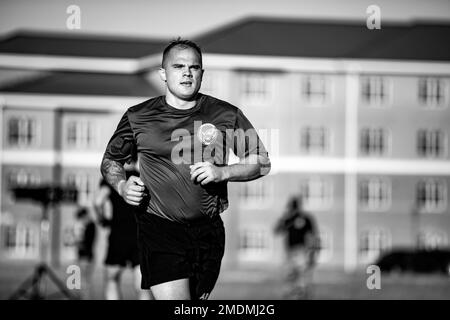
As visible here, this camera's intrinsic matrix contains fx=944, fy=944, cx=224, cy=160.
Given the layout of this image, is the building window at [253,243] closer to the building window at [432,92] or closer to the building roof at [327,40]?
the building roof at [327,40]

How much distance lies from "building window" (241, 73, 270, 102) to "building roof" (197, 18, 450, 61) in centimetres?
154

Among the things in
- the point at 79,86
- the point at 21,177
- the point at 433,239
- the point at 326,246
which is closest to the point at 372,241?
the point at 326,246

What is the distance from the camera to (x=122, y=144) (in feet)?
17.7

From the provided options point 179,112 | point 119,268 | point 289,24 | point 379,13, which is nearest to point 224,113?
point 179,112

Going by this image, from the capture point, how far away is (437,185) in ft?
207

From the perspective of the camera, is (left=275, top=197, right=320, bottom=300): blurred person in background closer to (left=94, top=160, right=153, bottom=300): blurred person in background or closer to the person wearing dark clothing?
(left=94, top=160, right=153, bottom=300): blurred person in background

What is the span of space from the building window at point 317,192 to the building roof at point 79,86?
37.4 ft

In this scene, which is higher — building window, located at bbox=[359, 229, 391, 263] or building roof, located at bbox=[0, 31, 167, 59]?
building roof, located at bbox=[0, 31, 167, 59]

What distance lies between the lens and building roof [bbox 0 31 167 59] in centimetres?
6238

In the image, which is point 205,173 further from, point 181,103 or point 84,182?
point 84,182

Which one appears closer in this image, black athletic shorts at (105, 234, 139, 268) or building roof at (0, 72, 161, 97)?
black athletic shorts at (105, 234, 139, 268)

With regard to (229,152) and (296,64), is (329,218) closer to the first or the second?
(296,64)

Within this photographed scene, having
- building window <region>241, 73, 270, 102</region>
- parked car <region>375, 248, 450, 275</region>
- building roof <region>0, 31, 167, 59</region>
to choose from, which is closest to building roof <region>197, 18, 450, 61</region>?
building window <region>241, 73, 270, 102</region>

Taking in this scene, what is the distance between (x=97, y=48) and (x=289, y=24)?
13.3 metres
